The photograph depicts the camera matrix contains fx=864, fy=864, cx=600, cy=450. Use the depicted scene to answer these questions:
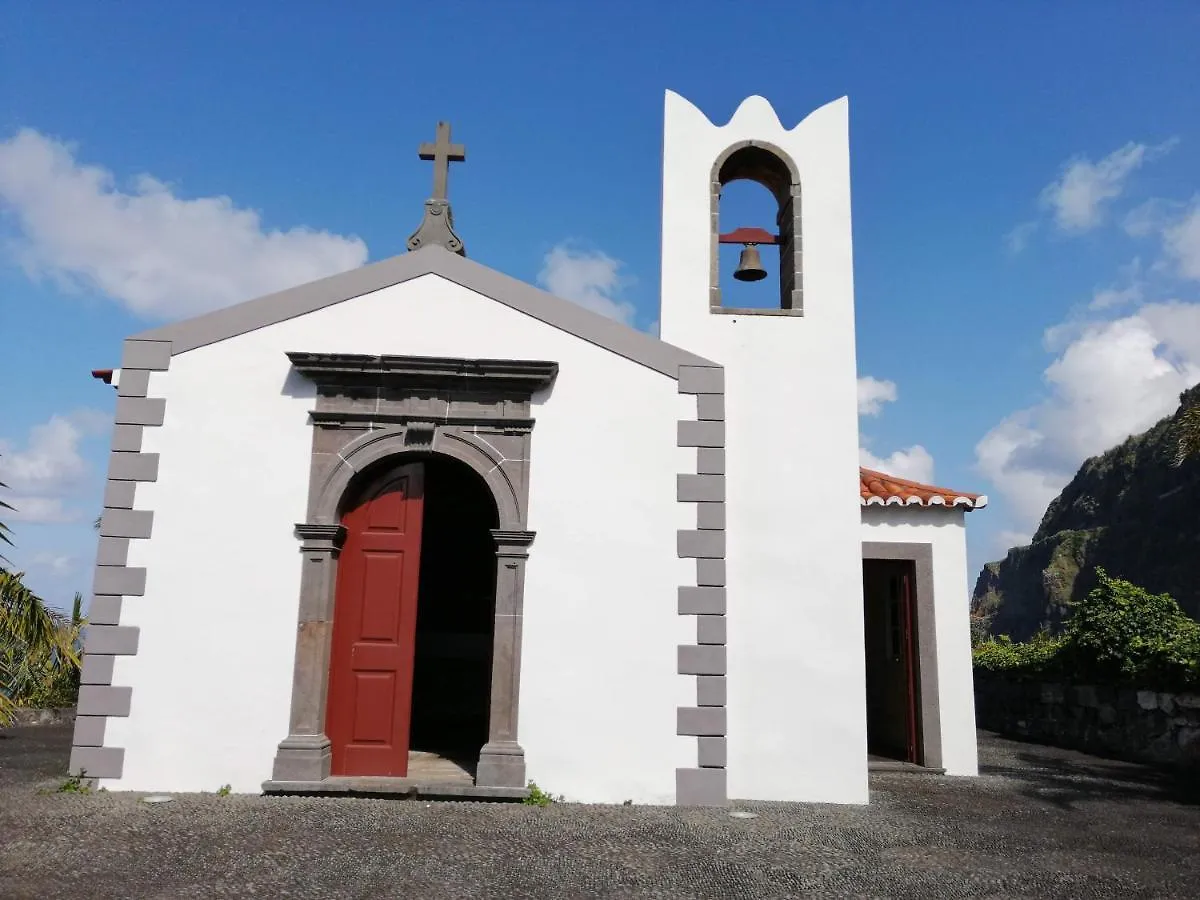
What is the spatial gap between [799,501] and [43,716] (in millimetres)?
10192

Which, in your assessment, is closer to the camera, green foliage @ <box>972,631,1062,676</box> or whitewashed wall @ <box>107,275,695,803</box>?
whitewashed wall @ <box>107,275,695,803</box>

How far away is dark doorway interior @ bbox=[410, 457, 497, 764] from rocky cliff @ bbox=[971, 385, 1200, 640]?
3200 centimetres

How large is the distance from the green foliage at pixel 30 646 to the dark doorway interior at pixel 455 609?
422 cm

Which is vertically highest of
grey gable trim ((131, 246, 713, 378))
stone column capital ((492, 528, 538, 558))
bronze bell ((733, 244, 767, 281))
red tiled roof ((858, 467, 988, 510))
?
bronze bell ((733, 244, 767, 281))

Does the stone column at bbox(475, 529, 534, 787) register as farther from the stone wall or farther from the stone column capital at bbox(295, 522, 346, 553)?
the stone wall

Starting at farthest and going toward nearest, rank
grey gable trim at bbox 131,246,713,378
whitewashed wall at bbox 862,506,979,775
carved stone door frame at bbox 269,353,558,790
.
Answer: whitewashed wall at bbox 862,506,979,775 → grey gable trim at bbox 131,246,713,378 → carved stone door frame at bbox 269,353,558,790

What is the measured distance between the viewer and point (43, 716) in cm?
1133

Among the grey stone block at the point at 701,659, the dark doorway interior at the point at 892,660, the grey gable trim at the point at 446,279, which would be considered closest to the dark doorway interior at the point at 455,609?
the grey gable trim at the point at 446,279

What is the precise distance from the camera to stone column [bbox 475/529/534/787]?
6969 mm

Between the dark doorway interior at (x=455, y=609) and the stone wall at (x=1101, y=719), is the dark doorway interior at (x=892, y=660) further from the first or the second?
the dark doorway interior at (x=455, y=609)

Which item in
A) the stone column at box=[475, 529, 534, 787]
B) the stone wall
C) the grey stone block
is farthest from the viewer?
the stone wall

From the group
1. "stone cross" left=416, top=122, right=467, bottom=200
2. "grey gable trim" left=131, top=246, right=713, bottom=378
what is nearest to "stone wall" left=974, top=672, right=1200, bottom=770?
"grey gable trim" left=131, top=246, right=713, bottom=378

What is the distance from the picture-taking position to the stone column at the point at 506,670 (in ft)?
22.9

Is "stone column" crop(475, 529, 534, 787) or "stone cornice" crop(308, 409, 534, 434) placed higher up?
"stone cornice" crop(308, 409, 534, 434)
